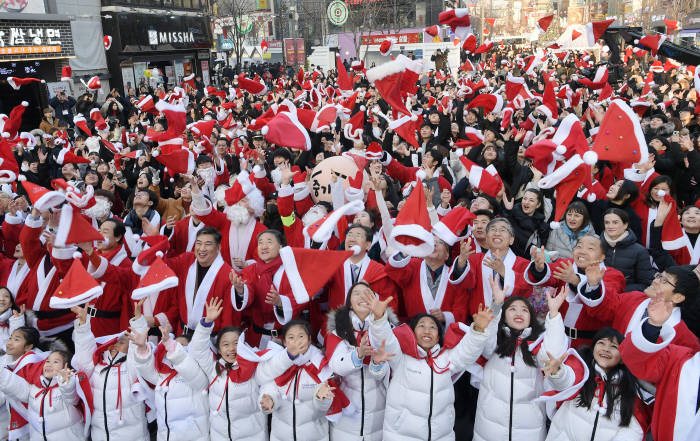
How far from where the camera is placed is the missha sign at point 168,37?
22.6 metres

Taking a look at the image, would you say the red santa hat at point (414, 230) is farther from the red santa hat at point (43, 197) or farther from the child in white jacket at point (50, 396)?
the red santa hat at point (43, 197)

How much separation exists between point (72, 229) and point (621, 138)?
4091mm

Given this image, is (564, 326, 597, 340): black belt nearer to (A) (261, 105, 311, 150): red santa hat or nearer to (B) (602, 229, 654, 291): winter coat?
(B) (602, 229, 654, 291): winter coat

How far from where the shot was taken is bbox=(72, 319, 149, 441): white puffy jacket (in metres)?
3.34

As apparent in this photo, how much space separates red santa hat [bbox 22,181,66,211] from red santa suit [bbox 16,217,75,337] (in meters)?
0.35

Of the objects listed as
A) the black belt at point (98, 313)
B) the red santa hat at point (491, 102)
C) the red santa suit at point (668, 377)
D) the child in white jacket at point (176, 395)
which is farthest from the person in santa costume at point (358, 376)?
the red santa hat at point (491, 102)

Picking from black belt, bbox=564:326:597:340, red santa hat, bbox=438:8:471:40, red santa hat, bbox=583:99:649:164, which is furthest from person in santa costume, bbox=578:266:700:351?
red santa hat, bbox=438:8:471:40

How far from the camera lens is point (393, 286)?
3760 millimetres

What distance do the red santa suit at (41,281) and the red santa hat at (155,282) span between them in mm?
1032

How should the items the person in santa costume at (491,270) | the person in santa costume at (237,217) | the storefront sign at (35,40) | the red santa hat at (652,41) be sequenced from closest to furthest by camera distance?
the person in santa costume at (491,270) → the person in santa costume at (237,217) → the red santa hat at (652,41) → the storefront sign at (35,40)

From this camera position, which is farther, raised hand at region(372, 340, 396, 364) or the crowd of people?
raised hand at region(372, 340, 396, 364)

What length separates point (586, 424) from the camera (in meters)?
2.68

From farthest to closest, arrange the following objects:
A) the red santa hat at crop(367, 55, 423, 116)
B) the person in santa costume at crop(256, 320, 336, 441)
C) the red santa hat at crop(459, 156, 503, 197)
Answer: the red santa hat at crop(367, 55, 423, 116), the red santa hat at crop(459, 156, 503, 197), the person in santa costume at crop(256, 320, 336, 441)

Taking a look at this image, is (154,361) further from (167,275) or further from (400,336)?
(400,336)
